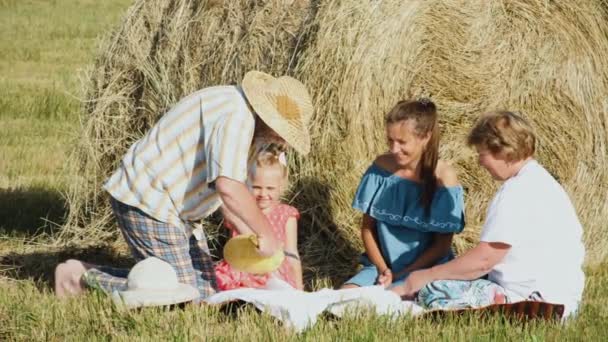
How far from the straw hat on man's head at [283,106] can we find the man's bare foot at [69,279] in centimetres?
123

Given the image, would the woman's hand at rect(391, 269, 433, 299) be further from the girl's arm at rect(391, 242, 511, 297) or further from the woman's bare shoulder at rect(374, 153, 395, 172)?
the woman's bare shoulder at rect(374, 153, 395, 172)

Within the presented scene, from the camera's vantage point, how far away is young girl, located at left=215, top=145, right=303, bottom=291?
6047 mm

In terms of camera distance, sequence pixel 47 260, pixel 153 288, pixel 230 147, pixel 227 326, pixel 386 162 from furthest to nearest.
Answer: pixel 47 260
pixel 386 162
pixel 153 288
pixel 230 147
pixel 227 326

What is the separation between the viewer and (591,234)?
727cm

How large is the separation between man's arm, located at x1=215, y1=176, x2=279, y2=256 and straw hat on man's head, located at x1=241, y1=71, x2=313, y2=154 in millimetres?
313

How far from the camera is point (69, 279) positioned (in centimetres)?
585

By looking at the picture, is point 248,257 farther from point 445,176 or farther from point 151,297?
point 445,176

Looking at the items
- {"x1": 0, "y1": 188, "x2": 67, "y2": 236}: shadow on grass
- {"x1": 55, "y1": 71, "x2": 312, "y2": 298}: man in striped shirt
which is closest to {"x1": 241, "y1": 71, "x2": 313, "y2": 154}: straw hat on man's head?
{"x1": 55, "y1": 71, "x2": 312, "y2": 298}: man in striped shirt

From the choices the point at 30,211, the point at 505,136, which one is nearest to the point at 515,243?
the point at 505,136

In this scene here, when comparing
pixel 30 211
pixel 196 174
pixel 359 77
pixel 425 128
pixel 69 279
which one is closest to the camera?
pixel 196 174

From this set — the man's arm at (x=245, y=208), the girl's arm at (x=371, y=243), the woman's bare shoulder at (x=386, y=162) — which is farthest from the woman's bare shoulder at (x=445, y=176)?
the man's arm at (x=245, y=208)

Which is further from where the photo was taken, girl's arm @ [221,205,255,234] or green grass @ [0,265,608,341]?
girl's arm @ [221,205,255,234]

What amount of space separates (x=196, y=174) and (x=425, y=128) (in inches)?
45.6

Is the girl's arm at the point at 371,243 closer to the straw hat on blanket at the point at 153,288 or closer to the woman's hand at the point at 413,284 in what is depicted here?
the woman's hand at the point at 413,284
